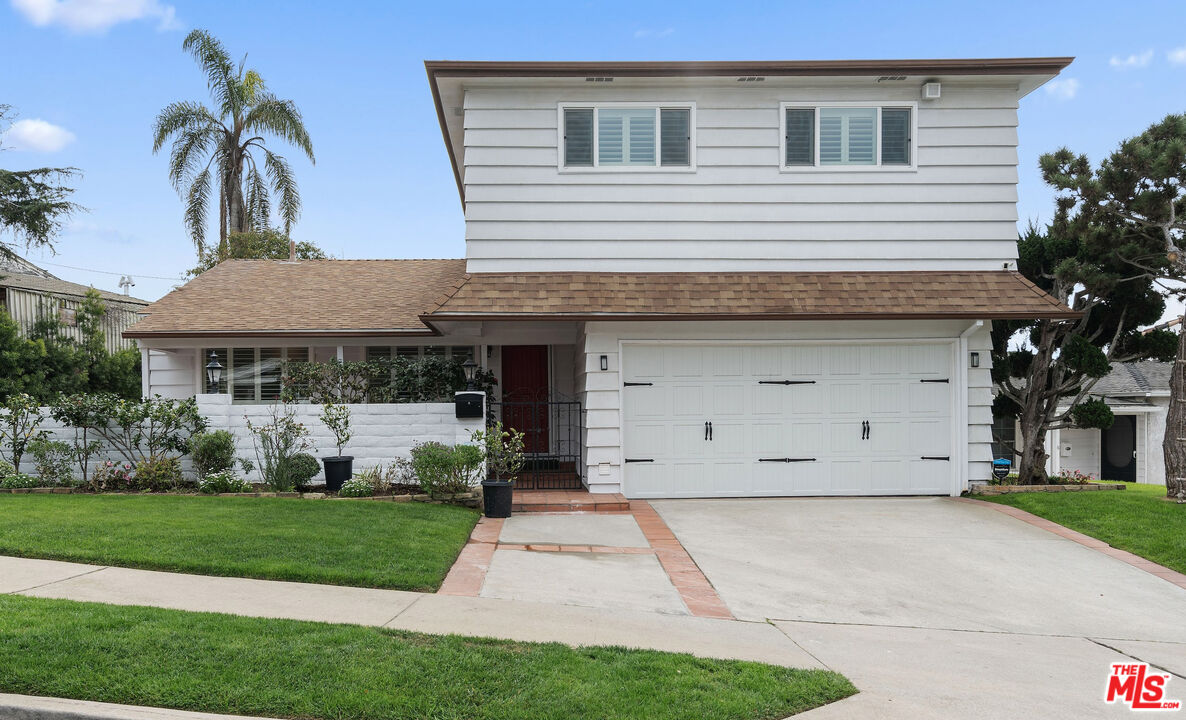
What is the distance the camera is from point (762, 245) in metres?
11.5

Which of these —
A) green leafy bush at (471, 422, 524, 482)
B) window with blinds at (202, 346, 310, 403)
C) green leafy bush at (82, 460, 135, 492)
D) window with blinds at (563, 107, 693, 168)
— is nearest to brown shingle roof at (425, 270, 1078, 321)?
green leafy bush at (471, 422, 524, 482)

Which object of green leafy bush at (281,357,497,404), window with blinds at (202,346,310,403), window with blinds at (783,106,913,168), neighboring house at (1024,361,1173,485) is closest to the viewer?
window with blinds at (783,106,913,168)

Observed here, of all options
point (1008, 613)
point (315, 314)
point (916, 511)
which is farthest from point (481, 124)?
point (1008, 613)

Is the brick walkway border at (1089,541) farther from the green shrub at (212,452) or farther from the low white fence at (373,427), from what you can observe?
the green shrub at (212,452)

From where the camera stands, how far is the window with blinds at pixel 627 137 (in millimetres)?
11406

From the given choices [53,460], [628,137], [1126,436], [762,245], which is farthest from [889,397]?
[1126,436]

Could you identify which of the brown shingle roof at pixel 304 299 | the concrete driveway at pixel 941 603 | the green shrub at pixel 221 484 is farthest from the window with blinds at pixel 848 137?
the green shrub at pixel 221 484

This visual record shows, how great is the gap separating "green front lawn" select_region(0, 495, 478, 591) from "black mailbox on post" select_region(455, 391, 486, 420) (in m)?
1.32

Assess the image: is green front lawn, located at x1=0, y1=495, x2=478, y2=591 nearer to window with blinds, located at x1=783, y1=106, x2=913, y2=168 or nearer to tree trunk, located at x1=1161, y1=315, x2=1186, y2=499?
window with blinds, located at x1=783, y1=106, x2=913, y2=168

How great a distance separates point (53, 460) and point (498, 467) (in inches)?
243

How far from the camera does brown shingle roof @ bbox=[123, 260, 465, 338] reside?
44.3 feet

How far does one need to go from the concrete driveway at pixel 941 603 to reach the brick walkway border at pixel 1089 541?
0.49ft

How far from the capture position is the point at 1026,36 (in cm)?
1612

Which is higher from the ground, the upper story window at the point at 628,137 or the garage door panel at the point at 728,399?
the upper story window at the point at 628,137
